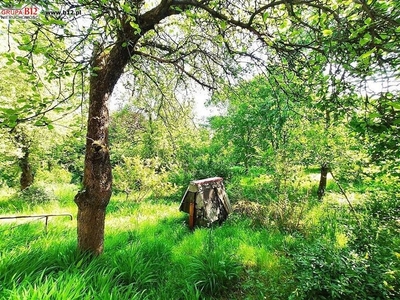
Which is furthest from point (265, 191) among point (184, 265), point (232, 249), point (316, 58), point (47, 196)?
point (47, 196)

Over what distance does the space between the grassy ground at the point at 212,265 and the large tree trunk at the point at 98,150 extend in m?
0.57

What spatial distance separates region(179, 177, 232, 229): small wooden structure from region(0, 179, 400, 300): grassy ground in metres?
0.94

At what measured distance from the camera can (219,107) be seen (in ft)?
14.2

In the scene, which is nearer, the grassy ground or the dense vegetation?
the dense vegetation

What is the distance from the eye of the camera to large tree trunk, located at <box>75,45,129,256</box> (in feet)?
9.58

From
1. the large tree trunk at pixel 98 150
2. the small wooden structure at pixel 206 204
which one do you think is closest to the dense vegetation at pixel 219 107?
the large tree trunk at pixel 98 150

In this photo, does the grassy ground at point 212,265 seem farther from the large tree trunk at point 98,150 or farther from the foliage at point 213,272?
the large tree trunk at point 98,150

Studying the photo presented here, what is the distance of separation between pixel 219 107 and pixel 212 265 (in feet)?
9.15

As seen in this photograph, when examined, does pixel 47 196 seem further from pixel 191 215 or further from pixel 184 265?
pixel 184 265

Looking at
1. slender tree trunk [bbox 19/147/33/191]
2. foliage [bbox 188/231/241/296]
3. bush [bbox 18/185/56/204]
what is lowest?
foliage [bbox 188/231/241/296]

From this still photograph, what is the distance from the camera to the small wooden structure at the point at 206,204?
6.05m
